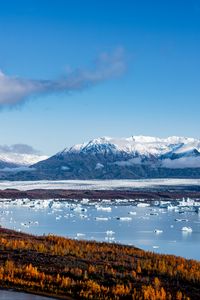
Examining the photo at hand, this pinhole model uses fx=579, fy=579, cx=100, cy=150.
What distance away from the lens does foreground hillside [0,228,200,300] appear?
1432 centimetres

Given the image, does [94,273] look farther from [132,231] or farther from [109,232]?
[132,231]

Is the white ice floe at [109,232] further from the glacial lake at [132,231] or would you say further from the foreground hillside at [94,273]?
the foreground hillside at [94,273]

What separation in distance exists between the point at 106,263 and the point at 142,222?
41451 mm

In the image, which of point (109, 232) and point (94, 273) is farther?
point (109, 232)

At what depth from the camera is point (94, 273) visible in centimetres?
1650

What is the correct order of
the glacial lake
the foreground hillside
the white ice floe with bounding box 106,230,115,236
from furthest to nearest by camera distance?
1. the white ice floe with bounding box 106,230,115,236
2. the glacial lake
3. the foreground hillside

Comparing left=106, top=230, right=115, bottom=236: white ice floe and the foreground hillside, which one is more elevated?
the foreground hillside

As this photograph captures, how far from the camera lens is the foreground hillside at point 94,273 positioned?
14.3 meters

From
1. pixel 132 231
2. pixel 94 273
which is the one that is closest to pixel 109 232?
pixel 132 231

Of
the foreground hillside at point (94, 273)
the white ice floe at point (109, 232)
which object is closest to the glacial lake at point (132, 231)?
the white ice floe at point (109, 232)

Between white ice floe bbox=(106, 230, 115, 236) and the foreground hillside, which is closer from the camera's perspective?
the foreground hillside

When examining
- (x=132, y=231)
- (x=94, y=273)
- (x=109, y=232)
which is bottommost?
(x=132, y=231)

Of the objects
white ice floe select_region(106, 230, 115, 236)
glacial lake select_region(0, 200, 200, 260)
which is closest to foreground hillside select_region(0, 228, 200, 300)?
glacial lake select_region(0, 200, 200, 260)

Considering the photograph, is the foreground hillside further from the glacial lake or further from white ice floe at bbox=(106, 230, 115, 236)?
white ice floe at bbox=(106, 230, 115, 236)
